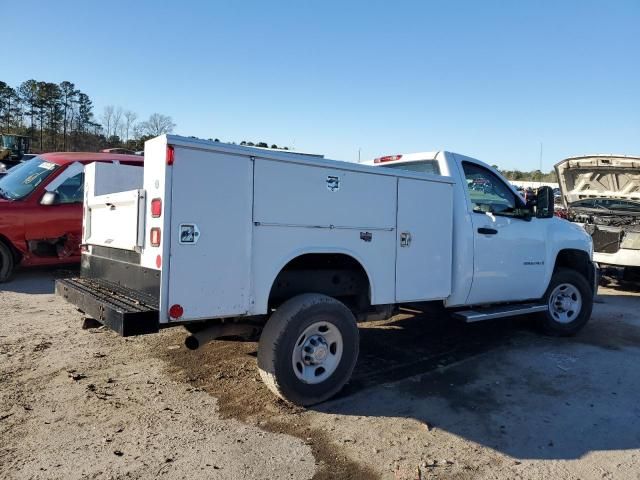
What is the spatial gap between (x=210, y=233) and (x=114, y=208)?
1.34 m

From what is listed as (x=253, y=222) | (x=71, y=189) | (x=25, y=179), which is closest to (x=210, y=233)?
(x=253, y=222)

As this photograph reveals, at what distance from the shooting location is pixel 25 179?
29.4 ft

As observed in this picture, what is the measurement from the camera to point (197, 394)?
4430mm

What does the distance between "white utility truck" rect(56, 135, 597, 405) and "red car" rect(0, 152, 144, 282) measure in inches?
152

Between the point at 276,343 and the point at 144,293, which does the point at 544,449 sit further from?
the point at 144,293

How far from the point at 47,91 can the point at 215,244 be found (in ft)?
234

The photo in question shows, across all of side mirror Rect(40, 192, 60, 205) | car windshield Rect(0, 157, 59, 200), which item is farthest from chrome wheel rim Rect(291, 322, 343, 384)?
car windshield Rect(0, 157, 59, 200)

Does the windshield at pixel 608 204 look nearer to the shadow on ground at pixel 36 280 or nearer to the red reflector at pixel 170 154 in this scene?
the red reflector at pixel 170 154

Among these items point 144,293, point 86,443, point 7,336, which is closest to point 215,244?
point 144,293

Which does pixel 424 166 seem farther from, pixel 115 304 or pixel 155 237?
pixel 115 304

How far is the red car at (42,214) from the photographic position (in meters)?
8.39

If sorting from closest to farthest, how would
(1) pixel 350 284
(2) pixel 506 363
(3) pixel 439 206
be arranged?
1. (1) pixel 350 284
2. (3) pixel 439 206
3. (2) pixel 506 363

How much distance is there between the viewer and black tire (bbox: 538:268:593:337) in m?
6.66

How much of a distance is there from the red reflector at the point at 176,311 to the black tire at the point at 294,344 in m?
0.75
